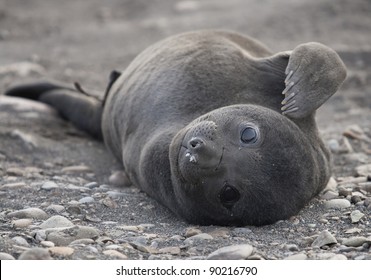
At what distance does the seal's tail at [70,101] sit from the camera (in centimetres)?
672

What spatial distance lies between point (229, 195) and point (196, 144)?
12.4 inches

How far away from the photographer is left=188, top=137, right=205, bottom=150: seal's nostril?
4.08 metres

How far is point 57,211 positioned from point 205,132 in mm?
965

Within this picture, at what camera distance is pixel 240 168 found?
4191 millimetres

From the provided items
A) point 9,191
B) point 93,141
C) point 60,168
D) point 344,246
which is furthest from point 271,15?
point 344,246

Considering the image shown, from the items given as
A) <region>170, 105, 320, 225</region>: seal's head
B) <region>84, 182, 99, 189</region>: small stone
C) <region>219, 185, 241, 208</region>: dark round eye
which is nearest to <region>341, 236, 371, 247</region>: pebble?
<region>170, 105, 320, 225</region>: seal's head

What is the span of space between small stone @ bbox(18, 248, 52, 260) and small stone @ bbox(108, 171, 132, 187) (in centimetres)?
190

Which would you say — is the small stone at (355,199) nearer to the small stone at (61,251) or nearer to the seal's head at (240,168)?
the seal's head at (240,168)

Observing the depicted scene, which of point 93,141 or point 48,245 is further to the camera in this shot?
point 93,141

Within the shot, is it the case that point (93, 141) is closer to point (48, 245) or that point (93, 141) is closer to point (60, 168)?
point (60, 168)

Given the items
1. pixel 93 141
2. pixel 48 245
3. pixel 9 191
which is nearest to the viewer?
pixel 48 245

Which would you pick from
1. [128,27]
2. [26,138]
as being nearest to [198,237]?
[26,138]

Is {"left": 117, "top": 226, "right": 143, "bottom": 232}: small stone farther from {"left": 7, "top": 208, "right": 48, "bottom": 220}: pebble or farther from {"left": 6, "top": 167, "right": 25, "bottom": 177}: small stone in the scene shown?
{"left": 6, "top": 167, "right": 25, "bottom": 177}: small stone

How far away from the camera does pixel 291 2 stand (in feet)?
33.9
